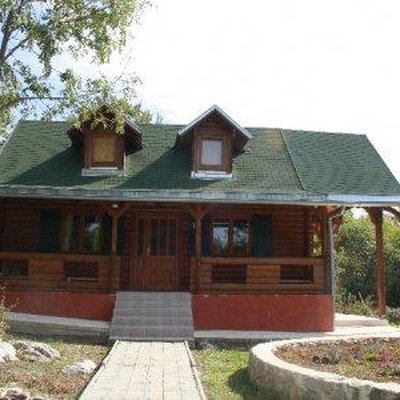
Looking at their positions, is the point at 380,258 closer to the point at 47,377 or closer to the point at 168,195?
the point at 168,195

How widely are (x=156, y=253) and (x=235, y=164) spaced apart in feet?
12.3

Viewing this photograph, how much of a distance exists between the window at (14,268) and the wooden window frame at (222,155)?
225 inches

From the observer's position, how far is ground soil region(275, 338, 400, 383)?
28.2 ft

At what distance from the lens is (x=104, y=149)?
1836 cm

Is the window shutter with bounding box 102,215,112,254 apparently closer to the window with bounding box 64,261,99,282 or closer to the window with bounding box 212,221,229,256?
the window with bounding box 64,261,99,282

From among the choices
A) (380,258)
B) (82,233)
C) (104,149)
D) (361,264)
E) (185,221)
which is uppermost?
(104,149)

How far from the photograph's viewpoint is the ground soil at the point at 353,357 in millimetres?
8586

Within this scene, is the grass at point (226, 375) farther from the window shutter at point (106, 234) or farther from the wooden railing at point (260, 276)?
the window shutter at point (106, 234)

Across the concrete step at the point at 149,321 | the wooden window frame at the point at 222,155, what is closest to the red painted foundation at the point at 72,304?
the concrete step at the point at 149,321

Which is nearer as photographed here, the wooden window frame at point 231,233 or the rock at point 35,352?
the rock at point 35,352

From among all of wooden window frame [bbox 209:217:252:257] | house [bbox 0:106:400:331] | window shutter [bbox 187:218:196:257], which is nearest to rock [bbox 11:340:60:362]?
house [bbox 0:106:400:331]

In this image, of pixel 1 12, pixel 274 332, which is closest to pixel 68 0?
pixel 1 12

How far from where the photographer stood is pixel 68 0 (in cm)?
1117

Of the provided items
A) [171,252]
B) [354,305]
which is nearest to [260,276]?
[171,252]
